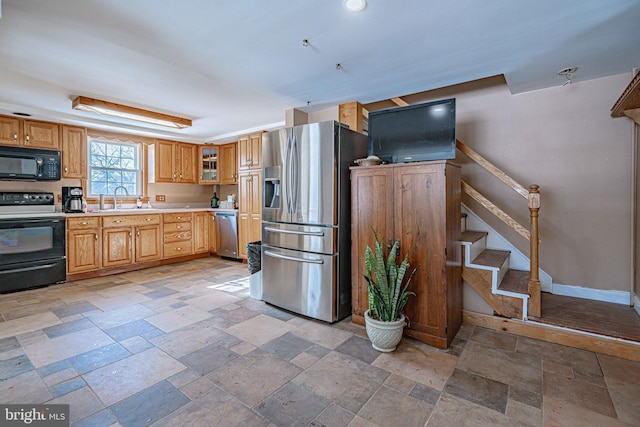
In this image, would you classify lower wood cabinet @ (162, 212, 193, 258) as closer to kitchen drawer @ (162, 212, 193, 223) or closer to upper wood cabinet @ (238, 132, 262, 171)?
kitchen drawer @ (162, 212, 193, 223)

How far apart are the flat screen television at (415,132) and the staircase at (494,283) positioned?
941 millimetres

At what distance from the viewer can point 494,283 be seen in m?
2.64

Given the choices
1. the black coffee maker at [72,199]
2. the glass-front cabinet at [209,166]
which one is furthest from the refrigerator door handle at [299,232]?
the glass-front cabinet at [209,166]

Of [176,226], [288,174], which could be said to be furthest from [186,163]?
[288,174]

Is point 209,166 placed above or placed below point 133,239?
above

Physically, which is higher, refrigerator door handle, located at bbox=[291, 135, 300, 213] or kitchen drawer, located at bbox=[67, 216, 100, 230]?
refrigerator door handle, located at bbox=[291, 135, 300, 213]

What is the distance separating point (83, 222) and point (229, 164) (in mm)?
2670

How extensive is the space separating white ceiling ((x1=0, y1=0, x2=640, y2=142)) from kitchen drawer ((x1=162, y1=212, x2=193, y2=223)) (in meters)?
2.23

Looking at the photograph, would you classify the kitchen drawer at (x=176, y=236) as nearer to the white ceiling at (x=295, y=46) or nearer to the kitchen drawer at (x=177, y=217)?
the kitchen drawer at (x=177, y=217)

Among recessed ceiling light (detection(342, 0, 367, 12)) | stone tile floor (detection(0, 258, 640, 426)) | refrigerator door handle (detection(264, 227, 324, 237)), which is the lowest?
stone tile floor (detection(0, 258, 640, 426))

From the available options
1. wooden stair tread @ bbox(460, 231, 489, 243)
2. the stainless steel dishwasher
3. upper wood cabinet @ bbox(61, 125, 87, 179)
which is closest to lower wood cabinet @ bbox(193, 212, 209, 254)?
the stainless steel dishwasher

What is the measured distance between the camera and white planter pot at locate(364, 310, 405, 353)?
2.30 meters

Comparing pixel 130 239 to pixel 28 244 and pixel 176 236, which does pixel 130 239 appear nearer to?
pixel 176 236

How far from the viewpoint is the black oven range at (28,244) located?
148 inches
